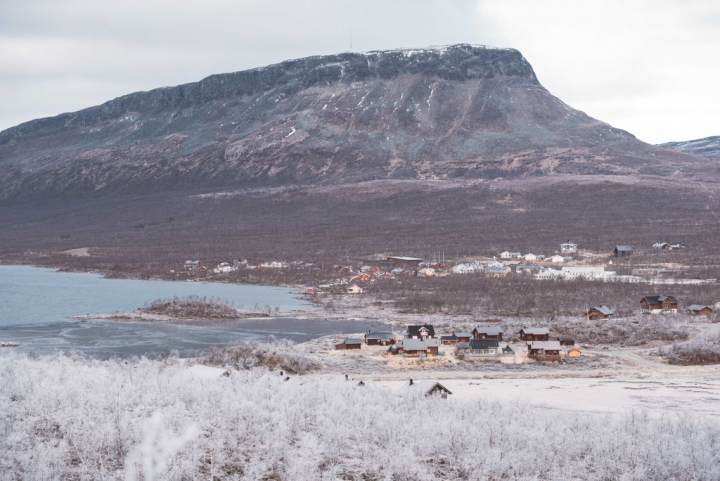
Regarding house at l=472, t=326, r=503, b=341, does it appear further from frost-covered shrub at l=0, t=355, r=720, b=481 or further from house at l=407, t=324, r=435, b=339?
frost-covered shrub at l=0, t=355, r=720, b=481

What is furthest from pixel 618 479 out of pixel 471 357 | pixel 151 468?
pixel 471 357

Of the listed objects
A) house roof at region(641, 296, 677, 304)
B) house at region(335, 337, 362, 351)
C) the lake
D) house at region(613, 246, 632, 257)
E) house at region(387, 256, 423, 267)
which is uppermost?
house at region(613, 246, 632, 257)

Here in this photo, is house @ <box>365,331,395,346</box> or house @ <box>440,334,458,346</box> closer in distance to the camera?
house @ <box>440,334,458,346</box>

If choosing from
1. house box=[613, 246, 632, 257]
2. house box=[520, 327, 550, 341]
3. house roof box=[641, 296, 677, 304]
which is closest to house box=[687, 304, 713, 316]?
house roof box=[641, 296, 677, 304]

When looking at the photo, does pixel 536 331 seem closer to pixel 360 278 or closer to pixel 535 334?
pixel 535 334

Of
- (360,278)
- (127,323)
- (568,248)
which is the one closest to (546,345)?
(127,323)

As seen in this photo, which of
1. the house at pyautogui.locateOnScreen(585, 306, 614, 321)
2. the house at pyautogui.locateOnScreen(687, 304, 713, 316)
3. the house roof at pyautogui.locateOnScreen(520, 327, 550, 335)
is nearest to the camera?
the house roof at pyautogui.locateOnScreen(520, 327, 550, 335)

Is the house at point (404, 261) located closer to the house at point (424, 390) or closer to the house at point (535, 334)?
the house at point (535, 334)
